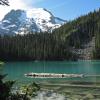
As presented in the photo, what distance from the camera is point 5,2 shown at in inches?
420

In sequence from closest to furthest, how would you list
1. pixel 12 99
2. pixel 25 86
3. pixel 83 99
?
pixel 12 99
pixel 25 86
pixel 83 99

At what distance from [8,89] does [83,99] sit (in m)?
38.8

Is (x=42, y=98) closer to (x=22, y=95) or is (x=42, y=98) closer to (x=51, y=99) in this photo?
(x=51, y=99)

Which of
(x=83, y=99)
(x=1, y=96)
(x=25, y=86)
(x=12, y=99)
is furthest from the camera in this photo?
(x=83, y=99)

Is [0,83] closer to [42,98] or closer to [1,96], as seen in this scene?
[1,96]

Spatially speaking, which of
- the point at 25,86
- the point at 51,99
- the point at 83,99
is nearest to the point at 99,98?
the point at 83,99

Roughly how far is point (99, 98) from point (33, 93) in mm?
39000

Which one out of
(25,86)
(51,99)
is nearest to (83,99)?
(51,99)

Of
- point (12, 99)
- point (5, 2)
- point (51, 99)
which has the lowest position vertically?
point (51, 99)

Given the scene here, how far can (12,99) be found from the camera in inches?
448

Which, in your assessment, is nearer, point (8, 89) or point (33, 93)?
point (8, 89)

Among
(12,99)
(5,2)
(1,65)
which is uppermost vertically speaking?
(5,2)

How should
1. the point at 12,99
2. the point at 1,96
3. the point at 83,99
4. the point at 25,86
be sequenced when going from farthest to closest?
the point at 83,99 → the point at 25,86 → the point at 12,99 → the point at 1,96

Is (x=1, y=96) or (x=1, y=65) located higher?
(x=1, y=65)
